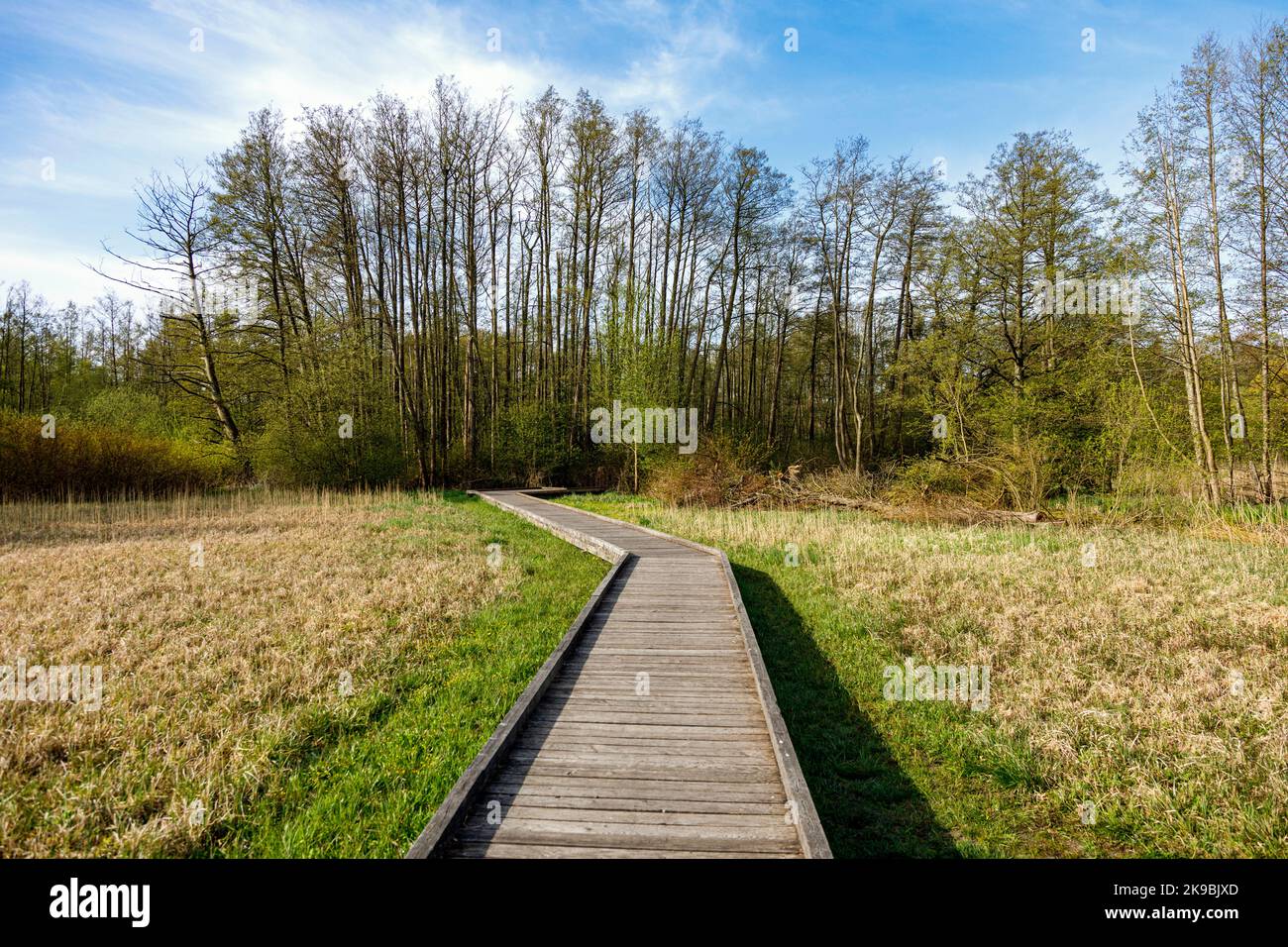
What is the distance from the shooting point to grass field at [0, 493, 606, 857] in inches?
123

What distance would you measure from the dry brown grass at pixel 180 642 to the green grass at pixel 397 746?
214 millimetres

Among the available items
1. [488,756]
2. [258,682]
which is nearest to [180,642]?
[258,682]

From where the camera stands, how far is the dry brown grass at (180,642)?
3217 mm

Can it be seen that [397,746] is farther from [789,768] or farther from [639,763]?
[789,768]

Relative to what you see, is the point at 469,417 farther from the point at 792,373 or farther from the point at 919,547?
the point at 792,373

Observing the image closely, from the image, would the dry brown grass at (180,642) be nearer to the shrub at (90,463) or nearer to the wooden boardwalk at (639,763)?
the wooden boardwalk at (639,763)

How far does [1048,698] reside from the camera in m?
4.66

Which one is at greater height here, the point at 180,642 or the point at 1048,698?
the point at 180,642

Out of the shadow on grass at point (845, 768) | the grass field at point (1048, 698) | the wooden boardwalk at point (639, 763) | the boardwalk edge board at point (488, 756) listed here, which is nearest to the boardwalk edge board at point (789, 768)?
the wooden boardwalk at point (639, 763)

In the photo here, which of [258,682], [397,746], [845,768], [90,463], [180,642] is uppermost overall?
[90,463]

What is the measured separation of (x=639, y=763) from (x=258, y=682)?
3.58 metres


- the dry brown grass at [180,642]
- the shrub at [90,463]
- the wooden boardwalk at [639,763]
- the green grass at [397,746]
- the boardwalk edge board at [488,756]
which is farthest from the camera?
the shrub at [90,463]

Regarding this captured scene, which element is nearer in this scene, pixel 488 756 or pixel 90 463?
pixel 488 756
